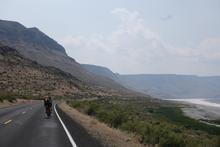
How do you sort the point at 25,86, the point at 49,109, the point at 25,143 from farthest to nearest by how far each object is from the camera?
the point at 25,86
the point at 49,109
the point at 25,143

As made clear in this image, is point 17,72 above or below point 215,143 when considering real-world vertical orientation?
above

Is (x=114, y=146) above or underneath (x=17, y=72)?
underneath

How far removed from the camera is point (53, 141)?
17.8 meters

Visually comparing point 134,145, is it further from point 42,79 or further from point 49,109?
point 42,79

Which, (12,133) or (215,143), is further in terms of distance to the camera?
(12,133)

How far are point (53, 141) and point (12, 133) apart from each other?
331 cm

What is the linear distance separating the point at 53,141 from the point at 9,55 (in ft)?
499

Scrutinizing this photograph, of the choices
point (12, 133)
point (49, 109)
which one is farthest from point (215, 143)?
point (49, 109)

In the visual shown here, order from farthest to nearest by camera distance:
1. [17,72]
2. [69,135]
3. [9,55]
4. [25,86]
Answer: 1. [9,55]
2. [17,72]
3. [25,86]
4. [69,135]

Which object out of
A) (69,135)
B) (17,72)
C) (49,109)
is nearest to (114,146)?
(69,135)

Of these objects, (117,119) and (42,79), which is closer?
(117,119)

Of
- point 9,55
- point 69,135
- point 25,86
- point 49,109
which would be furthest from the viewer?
point 9,55

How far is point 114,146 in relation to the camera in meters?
17.0

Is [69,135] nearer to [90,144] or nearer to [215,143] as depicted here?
[90,144]
